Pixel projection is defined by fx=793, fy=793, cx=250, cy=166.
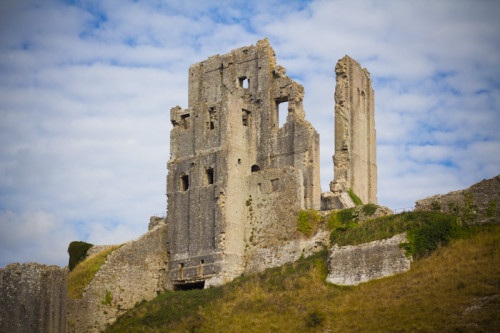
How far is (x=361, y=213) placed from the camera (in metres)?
38.2

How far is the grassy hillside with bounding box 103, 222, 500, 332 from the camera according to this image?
28.4 metres

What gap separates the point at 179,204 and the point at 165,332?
930 centimetres

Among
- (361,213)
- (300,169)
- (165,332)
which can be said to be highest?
(300,169)

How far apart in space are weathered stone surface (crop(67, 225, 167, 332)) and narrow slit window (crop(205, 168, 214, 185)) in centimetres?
354

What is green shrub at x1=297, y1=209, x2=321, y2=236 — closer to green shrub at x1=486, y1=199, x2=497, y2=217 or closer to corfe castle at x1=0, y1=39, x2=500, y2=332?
corfe castle at x1=0, y1=39, x2=500, y2=332

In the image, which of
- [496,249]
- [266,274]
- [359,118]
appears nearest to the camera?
[496,249]

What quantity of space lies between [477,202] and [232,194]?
12901mm

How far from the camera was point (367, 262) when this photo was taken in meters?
34.2

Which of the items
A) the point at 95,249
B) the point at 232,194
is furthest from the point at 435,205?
the point at 95,249

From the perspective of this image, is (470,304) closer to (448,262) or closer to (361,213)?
(448,262)

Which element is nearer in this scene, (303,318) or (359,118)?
(303,318)

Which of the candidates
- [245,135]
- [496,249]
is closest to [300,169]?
[245,135]

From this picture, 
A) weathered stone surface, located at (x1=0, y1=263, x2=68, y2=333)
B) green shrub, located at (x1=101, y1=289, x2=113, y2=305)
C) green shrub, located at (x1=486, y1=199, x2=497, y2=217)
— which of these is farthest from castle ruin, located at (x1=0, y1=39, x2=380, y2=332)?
green shrub, located at (x1=486, y1=199, x2=497, y2=217)

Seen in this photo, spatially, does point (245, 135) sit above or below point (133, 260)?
above
